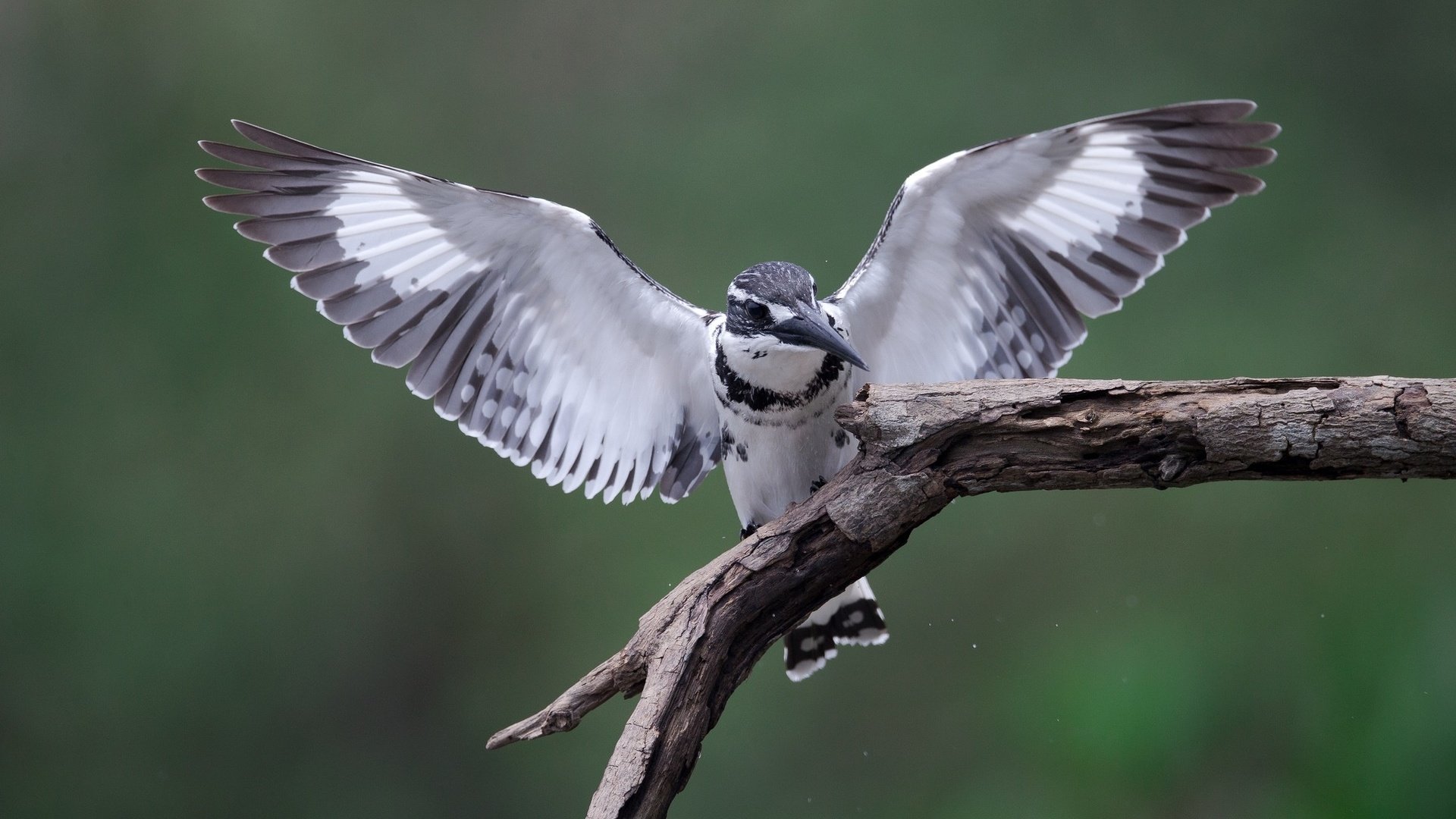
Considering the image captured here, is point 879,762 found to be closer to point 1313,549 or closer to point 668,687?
point 1313,549

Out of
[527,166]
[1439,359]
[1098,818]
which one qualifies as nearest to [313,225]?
[527,166]

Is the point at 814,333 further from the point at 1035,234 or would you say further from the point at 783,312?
the point at 1035,234

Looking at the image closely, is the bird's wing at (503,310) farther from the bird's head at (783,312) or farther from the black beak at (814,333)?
the black beak at (814,333)

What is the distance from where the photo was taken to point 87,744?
14.4 feet

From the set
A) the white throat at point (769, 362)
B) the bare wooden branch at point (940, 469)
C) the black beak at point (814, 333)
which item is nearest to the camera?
the bare wooden branch at point (940, 469)

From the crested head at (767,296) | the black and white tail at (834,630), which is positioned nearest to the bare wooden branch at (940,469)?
the crested head at (767,296)

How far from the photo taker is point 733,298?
7.47ft

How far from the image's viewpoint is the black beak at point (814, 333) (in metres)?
2.10

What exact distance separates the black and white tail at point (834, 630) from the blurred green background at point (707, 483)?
5.44ft

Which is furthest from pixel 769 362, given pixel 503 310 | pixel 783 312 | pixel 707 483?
pixel 707 483

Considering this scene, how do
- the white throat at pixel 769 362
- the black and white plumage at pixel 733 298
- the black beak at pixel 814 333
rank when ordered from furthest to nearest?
the black and white plumage at pixel 733 298, the white throat at pixel 769 362, the black beak at pixel 814 333

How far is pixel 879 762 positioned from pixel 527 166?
2689 mm

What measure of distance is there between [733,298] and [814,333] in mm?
225

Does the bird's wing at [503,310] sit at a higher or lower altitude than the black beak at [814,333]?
higher
